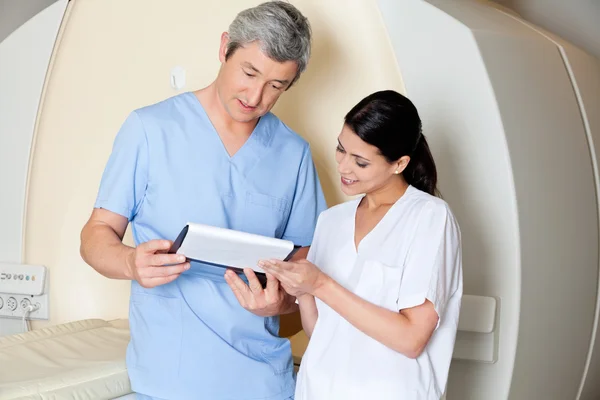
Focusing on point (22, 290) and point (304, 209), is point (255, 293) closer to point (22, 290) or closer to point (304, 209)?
point (304, 209)

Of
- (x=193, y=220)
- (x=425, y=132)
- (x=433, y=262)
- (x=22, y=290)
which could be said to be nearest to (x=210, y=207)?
(x=193, y=220)

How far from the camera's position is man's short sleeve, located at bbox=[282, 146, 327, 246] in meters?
1.88

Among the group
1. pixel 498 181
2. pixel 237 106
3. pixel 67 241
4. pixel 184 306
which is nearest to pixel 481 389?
pixel 498 181

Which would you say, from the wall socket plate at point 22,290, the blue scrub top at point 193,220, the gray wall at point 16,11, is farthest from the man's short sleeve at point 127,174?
the gray wall at point 16,11

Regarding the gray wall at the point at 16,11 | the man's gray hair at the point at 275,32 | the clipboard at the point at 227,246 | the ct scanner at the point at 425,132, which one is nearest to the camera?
the clipboard at the point at 227,246

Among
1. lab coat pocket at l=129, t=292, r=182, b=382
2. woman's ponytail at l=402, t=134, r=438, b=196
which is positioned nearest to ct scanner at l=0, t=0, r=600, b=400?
lab coat pocket at l=129, t=292, r=182, b=382

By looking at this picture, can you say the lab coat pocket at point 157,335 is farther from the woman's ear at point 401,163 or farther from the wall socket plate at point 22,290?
the wall socket plate at point 22,290

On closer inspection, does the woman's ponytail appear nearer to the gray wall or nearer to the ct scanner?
the ct scanner

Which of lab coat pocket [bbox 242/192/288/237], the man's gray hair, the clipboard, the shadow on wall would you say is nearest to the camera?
the clipboard

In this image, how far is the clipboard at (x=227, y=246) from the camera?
143 cm

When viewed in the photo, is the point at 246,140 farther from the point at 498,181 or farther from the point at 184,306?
the point at 498,181

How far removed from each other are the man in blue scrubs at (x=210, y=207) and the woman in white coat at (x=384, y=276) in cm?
15

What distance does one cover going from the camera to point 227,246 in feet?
4.84

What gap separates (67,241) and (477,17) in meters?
1.37
